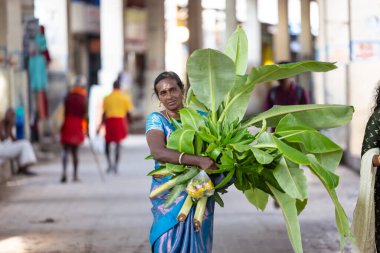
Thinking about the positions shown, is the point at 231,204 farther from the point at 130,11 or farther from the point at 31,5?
the point at 130,11

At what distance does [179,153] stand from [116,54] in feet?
111

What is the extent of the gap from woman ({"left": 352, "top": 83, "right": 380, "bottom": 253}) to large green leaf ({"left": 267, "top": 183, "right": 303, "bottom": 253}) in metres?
1.36

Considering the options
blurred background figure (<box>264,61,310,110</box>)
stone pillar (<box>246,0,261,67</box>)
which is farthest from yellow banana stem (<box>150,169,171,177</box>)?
stone pillar (<box>246,0,261,67</box>)

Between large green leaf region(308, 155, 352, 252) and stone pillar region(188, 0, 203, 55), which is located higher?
stone pillar region(188, 0, 203, 55)

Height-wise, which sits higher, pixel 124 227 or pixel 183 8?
pixel 183 8

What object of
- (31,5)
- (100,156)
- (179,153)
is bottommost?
(100,156)

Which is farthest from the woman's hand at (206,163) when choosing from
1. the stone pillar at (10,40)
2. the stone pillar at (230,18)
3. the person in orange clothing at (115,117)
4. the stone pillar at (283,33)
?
the stone pillar at (230,18)

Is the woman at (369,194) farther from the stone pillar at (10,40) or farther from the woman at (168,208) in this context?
the stone pillar at (10,40)

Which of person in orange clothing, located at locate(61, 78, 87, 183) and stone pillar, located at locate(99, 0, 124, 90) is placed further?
stone pillar, located at locate(99, 0, 124, 90)

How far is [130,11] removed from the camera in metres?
44.7

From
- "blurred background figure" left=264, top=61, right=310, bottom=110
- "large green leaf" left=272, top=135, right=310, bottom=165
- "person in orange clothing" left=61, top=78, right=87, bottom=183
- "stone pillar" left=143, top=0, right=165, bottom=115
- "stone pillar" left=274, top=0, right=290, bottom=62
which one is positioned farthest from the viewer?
"stone pillar" left=143, top=0, right=165, bottom=115

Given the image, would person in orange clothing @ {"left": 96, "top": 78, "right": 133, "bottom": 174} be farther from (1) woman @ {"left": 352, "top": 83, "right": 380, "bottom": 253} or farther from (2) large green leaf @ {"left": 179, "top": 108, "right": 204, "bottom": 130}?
(2) large green leaf @ {"left": 179, "top": 108, "right": 204, "bottom": 130}

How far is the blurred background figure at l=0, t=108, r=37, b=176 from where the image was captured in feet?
58.9

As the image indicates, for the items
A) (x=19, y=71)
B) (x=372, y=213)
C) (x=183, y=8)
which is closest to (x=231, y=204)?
(x=372, y=213)
